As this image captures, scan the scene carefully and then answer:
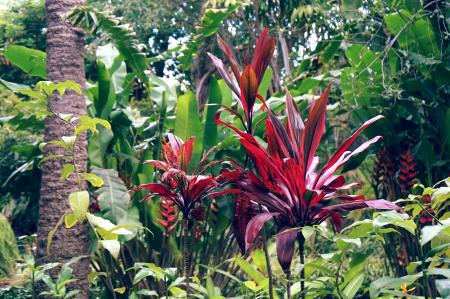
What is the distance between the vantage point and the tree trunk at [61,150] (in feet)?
12.9

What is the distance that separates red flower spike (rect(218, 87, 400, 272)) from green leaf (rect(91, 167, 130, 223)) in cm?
180

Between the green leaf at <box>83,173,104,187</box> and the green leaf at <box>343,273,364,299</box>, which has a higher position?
the green leaf at <box>83,173,104,187</box>

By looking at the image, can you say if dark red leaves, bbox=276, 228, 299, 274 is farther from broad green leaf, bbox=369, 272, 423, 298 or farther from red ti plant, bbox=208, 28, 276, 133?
red ti plant, bbox=208, 28, 276, 133

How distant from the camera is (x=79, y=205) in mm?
2404

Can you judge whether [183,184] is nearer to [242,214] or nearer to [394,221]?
[242,214]

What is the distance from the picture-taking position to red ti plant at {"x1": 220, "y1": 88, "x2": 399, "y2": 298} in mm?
2098

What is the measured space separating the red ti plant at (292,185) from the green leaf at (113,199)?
5.92 feet

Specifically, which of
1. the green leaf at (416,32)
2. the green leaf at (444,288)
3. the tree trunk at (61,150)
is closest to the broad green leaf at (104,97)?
the tree trunk at (61,150)

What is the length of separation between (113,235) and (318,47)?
4.08 meters

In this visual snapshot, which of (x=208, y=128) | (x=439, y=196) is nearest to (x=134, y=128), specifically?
(x=208, y=128)

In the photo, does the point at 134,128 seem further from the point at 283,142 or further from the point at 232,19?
the point at 232,19

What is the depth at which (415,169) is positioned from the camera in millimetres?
4883

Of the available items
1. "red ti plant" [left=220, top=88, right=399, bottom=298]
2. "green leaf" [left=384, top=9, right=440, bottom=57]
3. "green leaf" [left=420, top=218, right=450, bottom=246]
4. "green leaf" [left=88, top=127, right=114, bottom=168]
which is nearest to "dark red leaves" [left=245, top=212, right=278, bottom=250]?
"red ti plant" [left=220, top=88, right=399, bottom=298]

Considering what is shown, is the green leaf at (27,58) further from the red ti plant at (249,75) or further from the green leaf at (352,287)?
the green leaf at (352,287)
